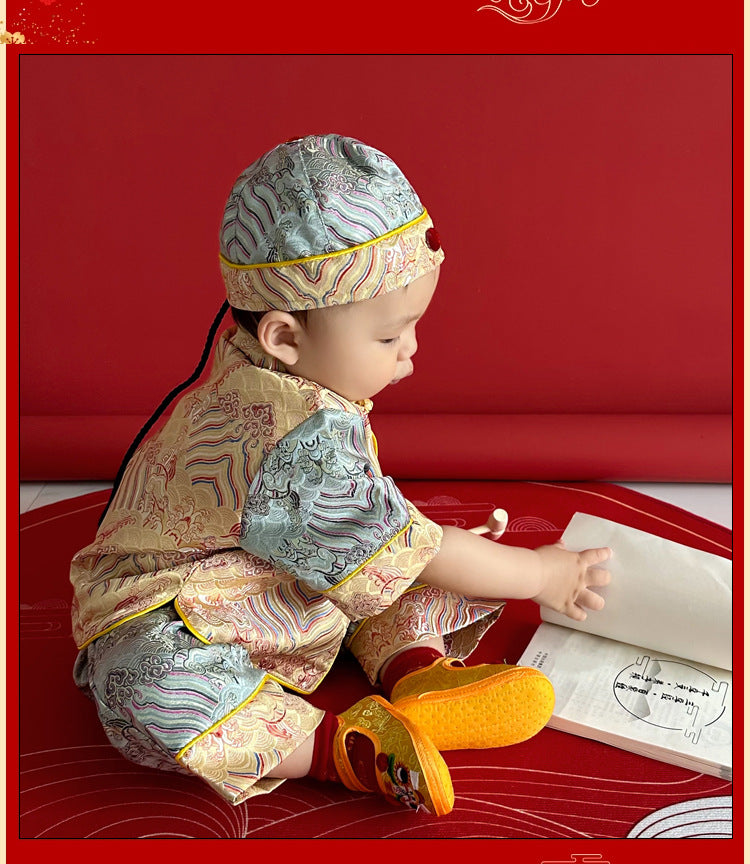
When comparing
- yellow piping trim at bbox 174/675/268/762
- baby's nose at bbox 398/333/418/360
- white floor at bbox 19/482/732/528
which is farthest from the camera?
white floor at bbox 19/482/732/528

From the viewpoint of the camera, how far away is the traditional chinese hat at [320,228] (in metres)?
1.01

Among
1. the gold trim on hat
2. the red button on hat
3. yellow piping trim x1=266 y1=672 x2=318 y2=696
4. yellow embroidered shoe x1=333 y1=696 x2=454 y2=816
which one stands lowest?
yellow embroidered shoe x1=333 y1=696 x2=454 y2=816

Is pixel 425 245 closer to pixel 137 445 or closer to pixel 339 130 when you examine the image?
pixel 137 445

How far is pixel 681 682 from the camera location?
1189mm

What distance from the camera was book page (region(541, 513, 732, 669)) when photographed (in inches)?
47.1

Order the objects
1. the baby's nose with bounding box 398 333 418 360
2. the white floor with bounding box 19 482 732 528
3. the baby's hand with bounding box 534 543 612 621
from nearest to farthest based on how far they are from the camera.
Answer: the baby's nose with bounding box 398 333 418 360, the baby's hand with bounding box 534 543 612 621, the white floor with bounding box 19 482 732 528

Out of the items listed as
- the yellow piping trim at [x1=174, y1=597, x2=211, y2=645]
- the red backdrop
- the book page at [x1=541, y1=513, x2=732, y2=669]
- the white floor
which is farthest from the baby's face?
the white floor

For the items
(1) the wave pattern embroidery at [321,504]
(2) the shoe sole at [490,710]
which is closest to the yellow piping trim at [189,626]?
(1) the wave pattern embroidery at [321,504]

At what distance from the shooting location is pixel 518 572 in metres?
1.17

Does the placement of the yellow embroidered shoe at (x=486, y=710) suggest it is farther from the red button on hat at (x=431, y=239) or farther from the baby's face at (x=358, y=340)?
the red button on hat at (x=431, y=239)

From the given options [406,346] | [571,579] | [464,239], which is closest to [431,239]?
[406,346]

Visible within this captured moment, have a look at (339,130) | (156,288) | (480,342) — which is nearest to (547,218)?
(480,342)

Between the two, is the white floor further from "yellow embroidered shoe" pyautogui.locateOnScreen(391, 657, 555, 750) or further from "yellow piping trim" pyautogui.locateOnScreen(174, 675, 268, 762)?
"yellow piping trim" pyautogui.locateOnScreen(174, 675, 268, 762)

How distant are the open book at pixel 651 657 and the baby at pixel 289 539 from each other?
9cm
